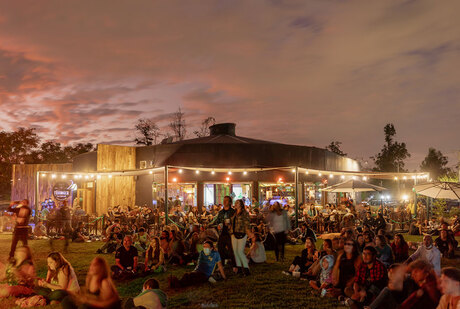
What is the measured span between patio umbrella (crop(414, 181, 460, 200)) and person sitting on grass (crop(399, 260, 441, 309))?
10.6 meters

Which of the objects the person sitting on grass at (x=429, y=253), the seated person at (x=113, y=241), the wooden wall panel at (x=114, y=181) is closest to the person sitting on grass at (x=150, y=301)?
the person sitting on grass at (x=429, y=253)

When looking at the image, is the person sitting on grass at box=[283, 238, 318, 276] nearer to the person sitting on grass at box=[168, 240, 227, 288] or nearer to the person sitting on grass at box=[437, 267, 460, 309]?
the person sitting on grass at box=[168, 240, 227, 288]

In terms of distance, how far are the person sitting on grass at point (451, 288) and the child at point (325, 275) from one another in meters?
3.15

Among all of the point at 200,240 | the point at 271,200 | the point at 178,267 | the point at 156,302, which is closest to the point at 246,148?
the point at 271,200

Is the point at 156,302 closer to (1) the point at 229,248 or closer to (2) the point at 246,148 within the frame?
(1) the point at 229,248

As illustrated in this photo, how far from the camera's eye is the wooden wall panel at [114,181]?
1989cm

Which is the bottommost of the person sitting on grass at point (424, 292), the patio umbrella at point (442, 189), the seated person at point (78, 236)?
the seated person at point (78, 236)

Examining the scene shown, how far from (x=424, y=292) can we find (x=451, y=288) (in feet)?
2.56

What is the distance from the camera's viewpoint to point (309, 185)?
22453mm

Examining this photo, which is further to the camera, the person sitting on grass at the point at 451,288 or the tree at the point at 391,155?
the tree at the point at 391,155

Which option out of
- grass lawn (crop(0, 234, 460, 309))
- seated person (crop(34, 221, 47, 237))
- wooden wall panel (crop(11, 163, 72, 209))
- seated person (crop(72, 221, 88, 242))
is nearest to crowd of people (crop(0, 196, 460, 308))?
grass lawn (crop(0, 234, 460, 309))

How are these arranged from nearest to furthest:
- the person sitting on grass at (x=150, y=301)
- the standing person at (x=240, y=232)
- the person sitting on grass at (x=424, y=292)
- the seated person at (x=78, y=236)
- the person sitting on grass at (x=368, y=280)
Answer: the person sitting on grass at (x=424, y=292) < the person sitting on grass at (x=150, y=301) < the person sitting on grass at (x=368, y=280) < the standing person at (x=240, y=232) < the seated person at (x=78, y=236)

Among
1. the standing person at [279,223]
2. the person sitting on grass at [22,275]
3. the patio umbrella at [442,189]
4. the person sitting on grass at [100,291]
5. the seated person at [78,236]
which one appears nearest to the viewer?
the person sitting on grass at [100,291]

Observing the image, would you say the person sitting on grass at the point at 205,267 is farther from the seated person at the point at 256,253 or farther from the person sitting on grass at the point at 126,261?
the seated person at the point at 256,253
